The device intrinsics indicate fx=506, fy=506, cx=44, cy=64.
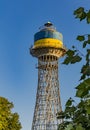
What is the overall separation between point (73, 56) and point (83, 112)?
104cm

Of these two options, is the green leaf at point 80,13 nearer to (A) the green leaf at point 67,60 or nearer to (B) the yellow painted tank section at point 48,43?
(A) the green leaf at point 67,60

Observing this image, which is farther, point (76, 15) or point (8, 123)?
point (8, 123)

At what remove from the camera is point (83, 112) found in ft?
19.0

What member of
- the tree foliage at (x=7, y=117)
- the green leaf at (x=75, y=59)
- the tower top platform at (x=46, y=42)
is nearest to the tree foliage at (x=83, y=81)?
the green leaf at (x=75, y=59)

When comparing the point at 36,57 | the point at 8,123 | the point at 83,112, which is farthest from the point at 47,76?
the point at 83,112

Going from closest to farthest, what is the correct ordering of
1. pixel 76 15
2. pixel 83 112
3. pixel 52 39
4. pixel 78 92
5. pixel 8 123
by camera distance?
pixel 78 92 < pixel 76 15 < pixel 83 112 < pixel 8 123 < pixel 52 39

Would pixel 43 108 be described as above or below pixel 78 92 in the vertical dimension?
above

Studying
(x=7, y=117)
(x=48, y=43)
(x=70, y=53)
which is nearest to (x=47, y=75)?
(x=48, y=43)

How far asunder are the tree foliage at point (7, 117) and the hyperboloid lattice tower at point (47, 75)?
4197cm

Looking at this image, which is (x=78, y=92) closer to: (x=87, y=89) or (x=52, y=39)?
(x=87, y=89)

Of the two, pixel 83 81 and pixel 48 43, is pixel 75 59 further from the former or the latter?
pixel 48 43

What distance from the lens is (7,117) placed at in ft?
190

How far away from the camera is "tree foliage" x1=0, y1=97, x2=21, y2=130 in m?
56.6

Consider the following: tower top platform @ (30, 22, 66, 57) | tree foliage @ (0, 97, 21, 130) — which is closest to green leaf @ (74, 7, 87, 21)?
tree foliage @ (0, 97, 21, 130)
